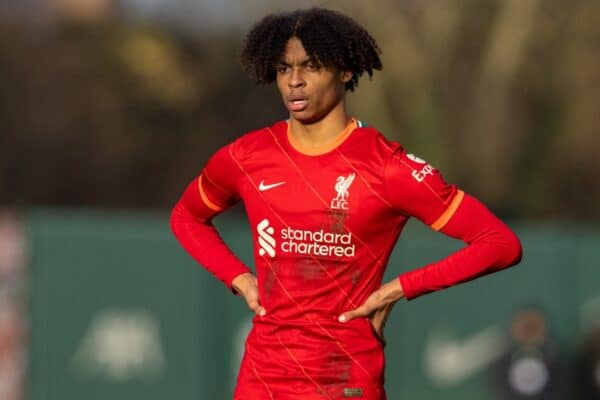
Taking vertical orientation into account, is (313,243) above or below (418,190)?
below

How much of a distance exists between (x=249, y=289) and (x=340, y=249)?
21.4 inches

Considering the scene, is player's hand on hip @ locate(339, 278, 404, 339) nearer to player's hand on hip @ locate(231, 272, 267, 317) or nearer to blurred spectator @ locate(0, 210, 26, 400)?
player's hand on hip @ locate(231, 272, 267, 317)

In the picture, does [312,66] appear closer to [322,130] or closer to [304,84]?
[304,84]

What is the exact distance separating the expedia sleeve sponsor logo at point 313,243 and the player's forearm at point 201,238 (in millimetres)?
588

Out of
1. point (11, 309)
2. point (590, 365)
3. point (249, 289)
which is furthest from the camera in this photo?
point (590, 365)

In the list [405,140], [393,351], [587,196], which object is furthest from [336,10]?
[587,196]

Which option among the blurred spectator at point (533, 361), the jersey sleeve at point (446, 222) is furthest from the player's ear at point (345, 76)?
the blurred spectator at point (533, 361)

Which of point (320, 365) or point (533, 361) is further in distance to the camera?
point (533, 361)

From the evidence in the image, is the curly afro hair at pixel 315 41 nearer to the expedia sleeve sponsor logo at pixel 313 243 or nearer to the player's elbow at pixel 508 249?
the expedia sleeve sponsor logo at pixel 313 243

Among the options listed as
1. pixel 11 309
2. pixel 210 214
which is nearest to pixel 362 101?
pixel 11 309

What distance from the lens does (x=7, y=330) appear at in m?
16.1

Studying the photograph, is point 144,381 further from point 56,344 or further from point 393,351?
point 393,351

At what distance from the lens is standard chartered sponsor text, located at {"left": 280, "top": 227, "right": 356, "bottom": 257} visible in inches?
282

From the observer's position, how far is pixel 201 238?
7.96 meters
